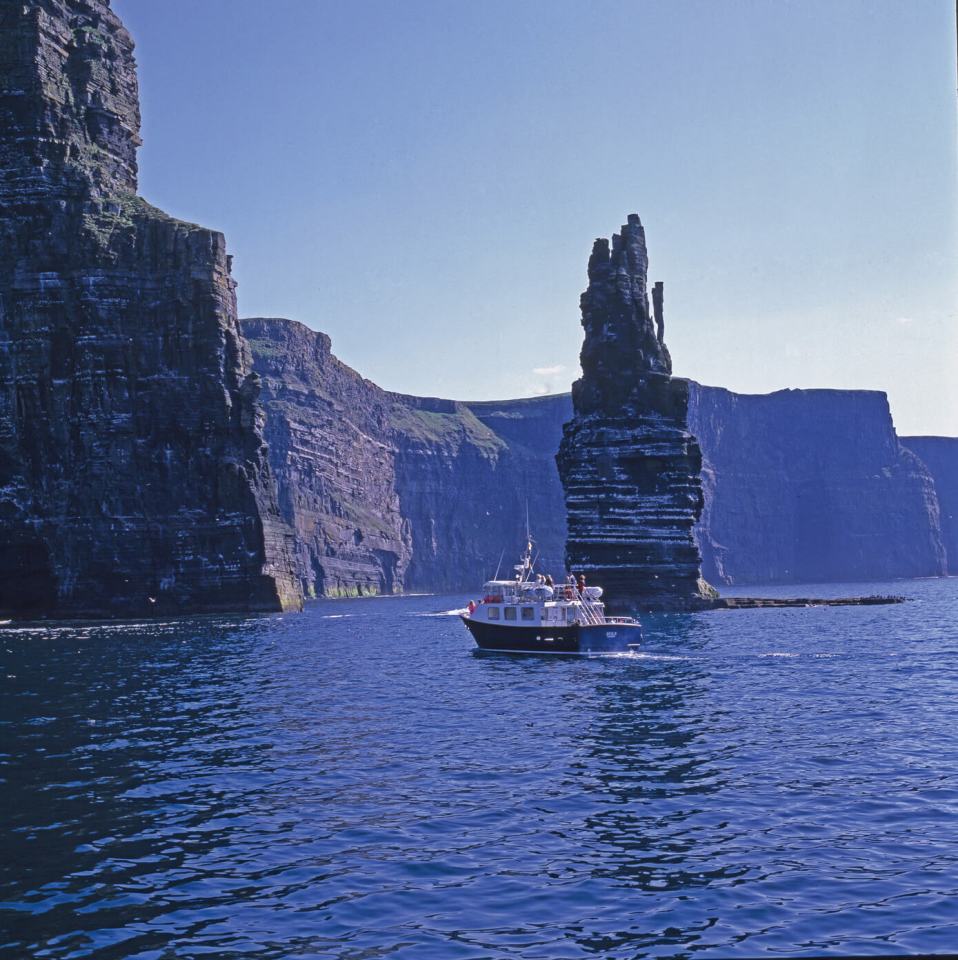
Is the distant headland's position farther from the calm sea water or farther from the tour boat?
the calm sea water

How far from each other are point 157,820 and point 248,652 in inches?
2090

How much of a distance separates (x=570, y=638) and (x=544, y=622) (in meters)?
2.61

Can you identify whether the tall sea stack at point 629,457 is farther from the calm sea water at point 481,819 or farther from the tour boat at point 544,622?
the calm sea water at point 481,819

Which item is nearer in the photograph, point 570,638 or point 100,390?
point 570,638

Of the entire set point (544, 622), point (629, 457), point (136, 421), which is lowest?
point (544, 622)

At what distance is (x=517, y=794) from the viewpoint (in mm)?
29391

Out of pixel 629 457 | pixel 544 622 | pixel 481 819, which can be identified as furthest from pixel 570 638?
pixel 629 457

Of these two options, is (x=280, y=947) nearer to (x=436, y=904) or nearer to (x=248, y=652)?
(x=436, y=904)

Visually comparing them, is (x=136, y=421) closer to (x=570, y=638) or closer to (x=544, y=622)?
(x=544, y=622)

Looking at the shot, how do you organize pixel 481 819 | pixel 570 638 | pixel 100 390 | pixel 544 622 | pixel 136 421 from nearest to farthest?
pixel 481 819, pixel 570 638, pixel 544 622, pixel 100 390, pixel 136 421

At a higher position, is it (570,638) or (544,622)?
(544,622)

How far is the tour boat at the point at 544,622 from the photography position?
7494 centimetres

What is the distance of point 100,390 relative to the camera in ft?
454

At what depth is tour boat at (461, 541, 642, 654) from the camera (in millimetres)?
74938
